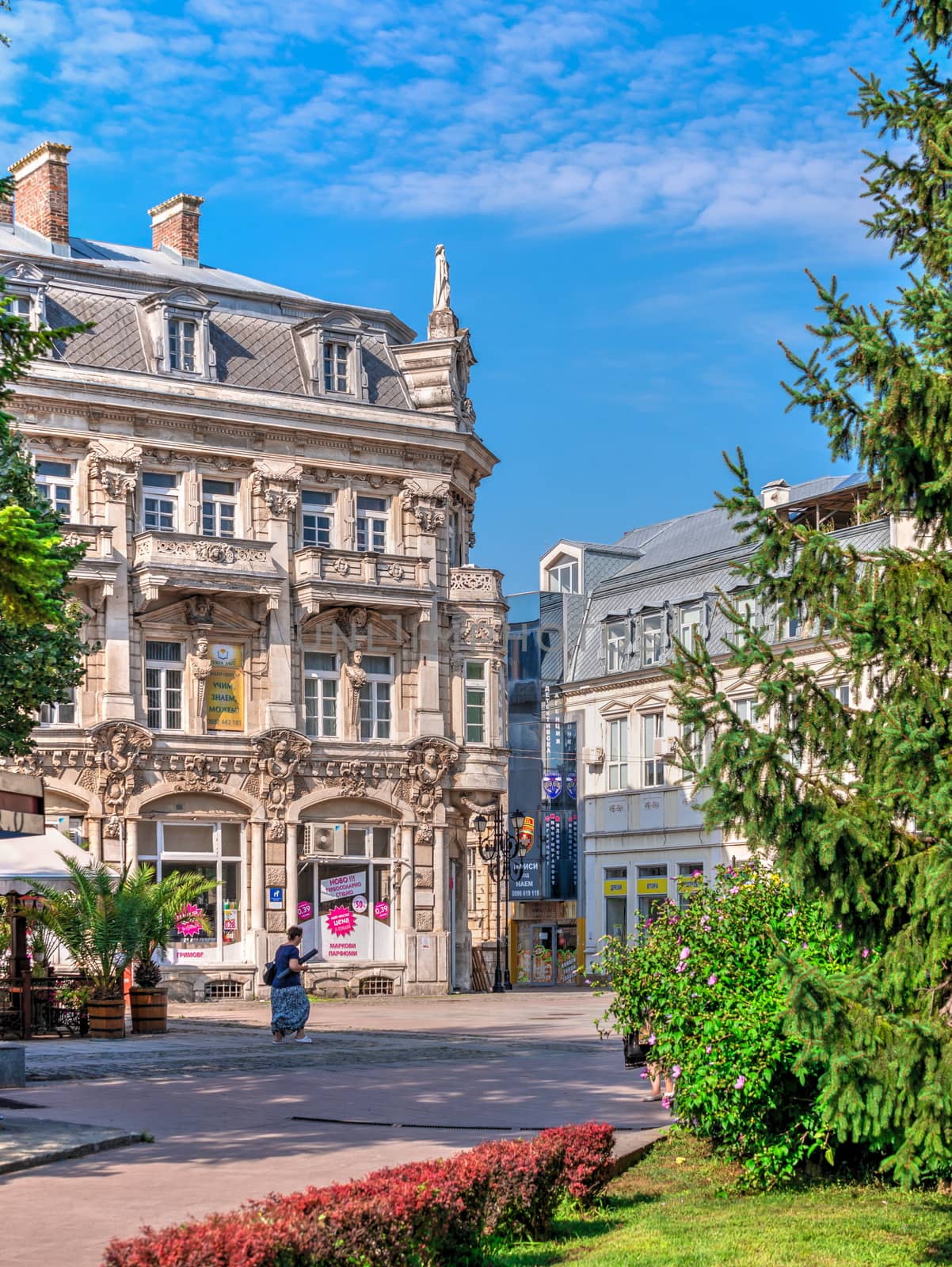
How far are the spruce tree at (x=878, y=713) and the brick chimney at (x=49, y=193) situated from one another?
35390 millimetres

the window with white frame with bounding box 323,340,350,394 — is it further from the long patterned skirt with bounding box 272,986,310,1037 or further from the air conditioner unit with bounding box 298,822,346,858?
the long patterned skirt with bounding box 272,986,310,1037

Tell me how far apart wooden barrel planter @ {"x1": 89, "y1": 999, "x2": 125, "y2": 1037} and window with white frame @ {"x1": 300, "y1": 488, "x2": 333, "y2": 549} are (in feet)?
60.3

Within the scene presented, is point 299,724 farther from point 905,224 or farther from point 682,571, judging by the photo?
point 905,224

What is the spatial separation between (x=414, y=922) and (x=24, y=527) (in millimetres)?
32070

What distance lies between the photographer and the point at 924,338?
9852mm

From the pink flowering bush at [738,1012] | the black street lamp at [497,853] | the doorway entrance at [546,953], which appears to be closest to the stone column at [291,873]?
the black street lamp at [497,853]

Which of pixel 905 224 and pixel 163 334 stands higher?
pixel 163 334

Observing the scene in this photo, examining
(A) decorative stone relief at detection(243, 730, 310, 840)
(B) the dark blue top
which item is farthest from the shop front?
(B) the dark blue top

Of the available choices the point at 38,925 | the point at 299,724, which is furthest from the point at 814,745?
the point at 299,724

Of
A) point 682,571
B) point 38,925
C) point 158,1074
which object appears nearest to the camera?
point 158,1074

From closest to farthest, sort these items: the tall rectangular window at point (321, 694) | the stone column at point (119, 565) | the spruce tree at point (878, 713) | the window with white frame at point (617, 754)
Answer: the spruce tree at point (878, 713)
the stone column at point (119, 565)
the tall rectangular window at point (321, 694)
the window with white frame at point (617, 754)

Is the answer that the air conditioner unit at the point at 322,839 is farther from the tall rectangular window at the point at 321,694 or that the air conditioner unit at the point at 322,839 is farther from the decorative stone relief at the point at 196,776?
the decorative stone relief at the point at 196,776

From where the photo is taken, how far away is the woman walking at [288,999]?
933 inches

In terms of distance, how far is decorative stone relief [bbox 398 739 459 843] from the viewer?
41656 millimetres
